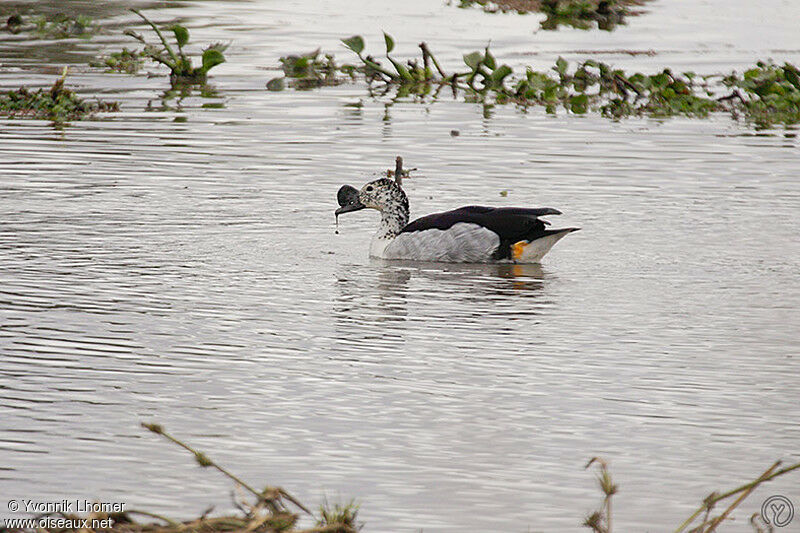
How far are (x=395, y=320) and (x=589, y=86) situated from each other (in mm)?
14656

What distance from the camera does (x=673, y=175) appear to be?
53.9 feet

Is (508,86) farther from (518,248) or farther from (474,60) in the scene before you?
(518,248)

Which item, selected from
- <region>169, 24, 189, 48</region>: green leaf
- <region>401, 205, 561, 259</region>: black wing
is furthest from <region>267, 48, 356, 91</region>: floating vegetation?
<region>401, 205, 561, 259</region>: black wing

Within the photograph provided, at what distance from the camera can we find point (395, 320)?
10.5 metres

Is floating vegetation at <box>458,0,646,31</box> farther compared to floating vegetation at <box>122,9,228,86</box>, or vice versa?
floating vegetation at <box>458,0,646,31</box>

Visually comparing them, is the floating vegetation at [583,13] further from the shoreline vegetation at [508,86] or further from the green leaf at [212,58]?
the green leaf at [212,58]

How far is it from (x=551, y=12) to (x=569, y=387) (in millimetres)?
29023

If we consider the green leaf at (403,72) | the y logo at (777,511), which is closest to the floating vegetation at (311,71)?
the green leaf at (403,72)

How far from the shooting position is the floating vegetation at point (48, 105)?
20609 mm

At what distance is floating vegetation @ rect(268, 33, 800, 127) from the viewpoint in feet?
71.0

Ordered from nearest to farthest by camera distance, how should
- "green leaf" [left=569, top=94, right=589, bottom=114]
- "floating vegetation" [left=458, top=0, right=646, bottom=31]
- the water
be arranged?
the water
"green leaf" [left=569, top=94, right=589, bottom=114]
"floating vegetation" [left=458, top=0, right=646, bottom=31]

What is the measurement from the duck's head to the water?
38 cm

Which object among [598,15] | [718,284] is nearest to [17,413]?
[718,284]

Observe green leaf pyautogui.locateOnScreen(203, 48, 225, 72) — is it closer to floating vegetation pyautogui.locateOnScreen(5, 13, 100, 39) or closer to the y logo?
floating vegetation pyautogui.locateOnScreen(5, 13, 100, 39)
